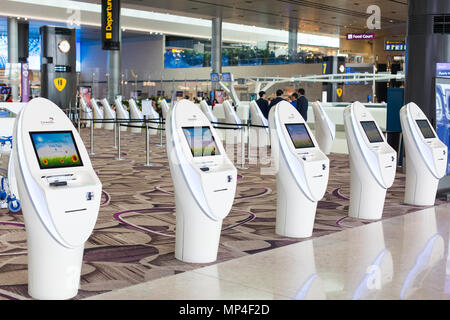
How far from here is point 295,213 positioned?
5.30m

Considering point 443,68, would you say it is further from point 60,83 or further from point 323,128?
point 60,83

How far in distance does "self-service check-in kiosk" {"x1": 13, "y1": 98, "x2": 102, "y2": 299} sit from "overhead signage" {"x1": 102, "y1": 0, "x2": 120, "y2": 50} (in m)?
16.5

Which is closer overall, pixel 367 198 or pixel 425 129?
pixel 367 198

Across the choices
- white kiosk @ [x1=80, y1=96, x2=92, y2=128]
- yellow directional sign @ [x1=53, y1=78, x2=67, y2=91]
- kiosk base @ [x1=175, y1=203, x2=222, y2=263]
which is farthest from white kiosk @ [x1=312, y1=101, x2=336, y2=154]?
yellow directional sign @ [x1=53, y1=78, x2=67, y2=91]

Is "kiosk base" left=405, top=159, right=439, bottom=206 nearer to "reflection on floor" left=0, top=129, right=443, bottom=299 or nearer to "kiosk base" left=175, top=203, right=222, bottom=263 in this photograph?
"reflection on floor" left=0, top=129, right=443, bottom=299

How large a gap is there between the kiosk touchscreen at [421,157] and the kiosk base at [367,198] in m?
0.89

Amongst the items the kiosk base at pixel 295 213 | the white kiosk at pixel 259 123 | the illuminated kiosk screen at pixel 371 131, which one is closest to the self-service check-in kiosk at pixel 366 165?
the illuminated kiosk screen at pixel 371 131

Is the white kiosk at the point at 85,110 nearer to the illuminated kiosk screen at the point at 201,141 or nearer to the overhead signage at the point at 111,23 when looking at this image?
the overhead signage at the point at 111,23

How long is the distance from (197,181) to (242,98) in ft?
59.5

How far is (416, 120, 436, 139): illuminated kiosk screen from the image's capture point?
6.93m

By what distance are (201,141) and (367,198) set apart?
241 cm

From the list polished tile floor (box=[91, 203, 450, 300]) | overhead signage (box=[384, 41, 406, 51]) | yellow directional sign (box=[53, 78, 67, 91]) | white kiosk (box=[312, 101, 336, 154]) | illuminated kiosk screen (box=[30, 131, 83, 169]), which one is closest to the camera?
illuminated kiosk screen (box=[30, 131, 83, 169])

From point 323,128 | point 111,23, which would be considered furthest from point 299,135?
point 111,23
